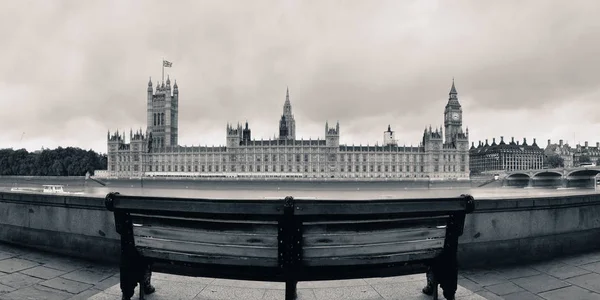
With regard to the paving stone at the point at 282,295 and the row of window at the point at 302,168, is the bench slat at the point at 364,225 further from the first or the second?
the row of window at the point at 302,168

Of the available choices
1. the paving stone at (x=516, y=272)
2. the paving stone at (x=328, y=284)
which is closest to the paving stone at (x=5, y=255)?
the paving stone at (x=328, y=284)

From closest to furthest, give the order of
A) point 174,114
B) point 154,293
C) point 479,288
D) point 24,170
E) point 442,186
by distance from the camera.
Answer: point 154,293 < point 479,288 < point 442,186 < point 24,170 < point 174,114

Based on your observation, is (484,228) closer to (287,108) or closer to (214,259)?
(214,259)

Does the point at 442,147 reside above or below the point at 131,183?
above

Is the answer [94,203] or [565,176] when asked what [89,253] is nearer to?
[94,203]

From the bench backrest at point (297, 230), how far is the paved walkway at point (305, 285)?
73 cm

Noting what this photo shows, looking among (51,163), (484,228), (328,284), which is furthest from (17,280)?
(51,163)

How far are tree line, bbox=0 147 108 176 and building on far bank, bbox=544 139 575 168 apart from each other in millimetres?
145086

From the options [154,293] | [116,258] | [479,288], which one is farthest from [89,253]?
[479,288]

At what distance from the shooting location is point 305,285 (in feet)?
11.3

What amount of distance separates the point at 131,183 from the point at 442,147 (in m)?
69.1

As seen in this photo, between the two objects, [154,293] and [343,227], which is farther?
[154,293]

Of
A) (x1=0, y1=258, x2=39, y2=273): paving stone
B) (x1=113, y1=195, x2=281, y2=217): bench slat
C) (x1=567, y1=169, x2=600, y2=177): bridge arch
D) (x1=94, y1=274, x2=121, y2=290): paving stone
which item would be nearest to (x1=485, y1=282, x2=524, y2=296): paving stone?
(x1=113, y1=195, x2=281, y2=217): bench slat

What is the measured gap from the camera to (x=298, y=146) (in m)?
87.2
